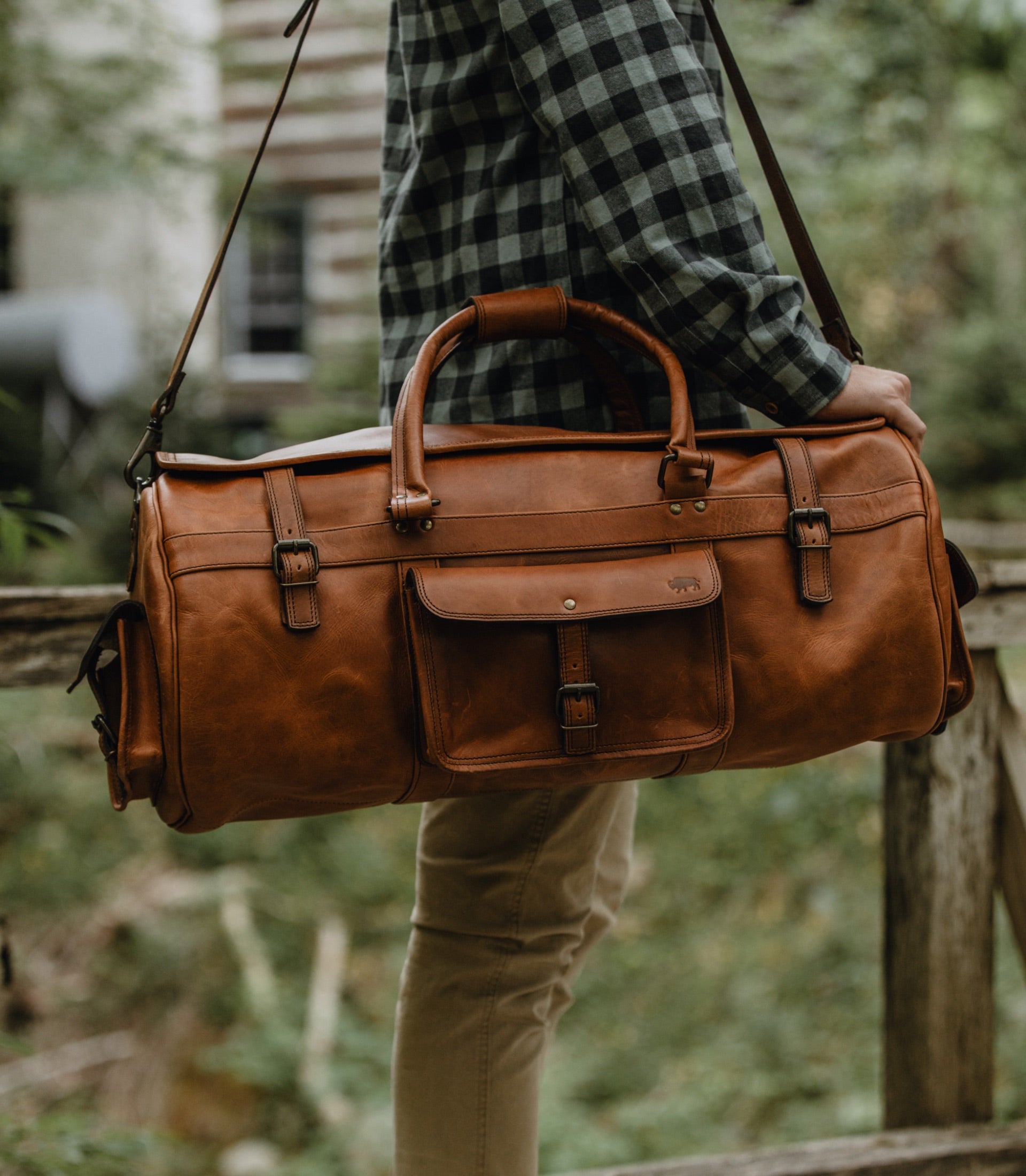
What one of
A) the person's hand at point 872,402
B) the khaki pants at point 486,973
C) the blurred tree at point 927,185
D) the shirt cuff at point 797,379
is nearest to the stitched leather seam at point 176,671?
the khaki pants at point 486,973

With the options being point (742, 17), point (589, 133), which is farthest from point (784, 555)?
point (742, 17)

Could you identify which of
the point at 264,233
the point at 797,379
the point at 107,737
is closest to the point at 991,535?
the point at 797,379

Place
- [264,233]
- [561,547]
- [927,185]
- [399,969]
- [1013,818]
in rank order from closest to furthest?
[561,547] → [1013,818] → [399,969] → [927,185] → [264,233]

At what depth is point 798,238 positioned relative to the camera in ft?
4.22

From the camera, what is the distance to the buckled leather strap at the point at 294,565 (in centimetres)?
101

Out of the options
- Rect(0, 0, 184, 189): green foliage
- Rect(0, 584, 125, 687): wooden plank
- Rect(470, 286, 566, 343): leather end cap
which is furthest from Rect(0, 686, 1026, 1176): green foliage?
Rect(0, 0, 184, 189): green foliage

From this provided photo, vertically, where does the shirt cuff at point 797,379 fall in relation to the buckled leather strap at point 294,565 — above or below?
above

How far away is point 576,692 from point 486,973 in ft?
1.30

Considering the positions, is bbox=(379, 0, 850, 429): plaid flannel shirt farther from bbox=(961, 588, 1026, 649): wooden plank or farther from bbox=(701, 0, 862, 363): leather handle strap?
bbox=(961, 588, 1026, 649): wooden plank

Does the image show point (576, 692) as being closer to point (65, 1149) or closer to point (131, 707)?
point (131, 707)

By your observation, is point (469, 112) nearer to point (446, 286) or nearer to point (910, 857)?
point (446, 286)

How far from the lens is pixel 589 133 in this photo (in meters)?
1.08

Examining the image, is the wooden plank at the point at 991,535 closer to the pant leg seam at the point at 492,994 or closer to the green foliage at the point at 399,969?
the green foliage at the point at 399,969

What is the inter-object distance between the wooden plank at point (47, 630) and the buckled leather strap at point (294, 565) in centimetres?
53
